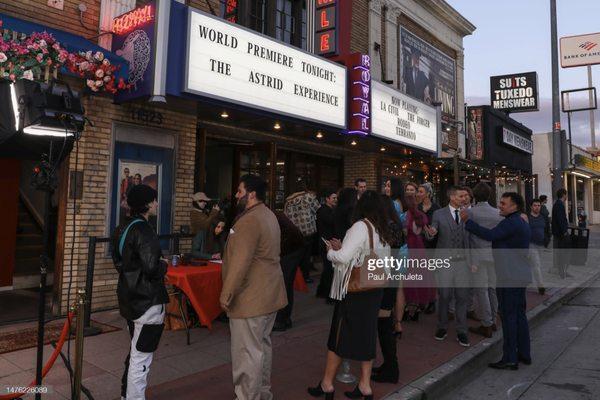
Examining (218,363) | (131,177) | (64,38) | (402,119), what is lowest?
(218,363)

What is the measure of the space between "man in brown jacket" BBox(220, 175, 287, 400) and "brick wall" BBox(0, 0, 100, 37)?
475cm

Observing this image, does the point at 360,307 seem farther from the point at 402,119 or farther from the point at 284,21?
the point at 284,21

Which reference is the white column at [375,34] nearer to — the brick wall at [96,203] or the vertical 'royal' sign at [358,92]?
the vertical 'royal' sign at [358,92]

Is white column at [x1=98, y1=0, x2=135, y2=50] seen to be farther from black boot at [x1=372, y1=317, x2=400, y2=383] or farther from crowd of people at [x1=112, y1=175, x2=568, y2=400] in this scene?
black boot at [x1=372, y1=317, x2=400, y2=383]

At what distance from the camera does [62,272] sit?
604 centimetres

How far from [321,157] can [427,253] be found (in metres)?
6.43

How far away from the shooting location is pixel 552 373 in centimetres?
475

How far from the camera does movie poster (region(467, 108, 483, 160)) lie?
17.0 m

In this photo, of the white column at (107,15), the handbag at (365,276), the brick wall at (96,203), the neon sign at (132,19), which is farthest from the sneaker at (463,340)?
the white column at (107,15)

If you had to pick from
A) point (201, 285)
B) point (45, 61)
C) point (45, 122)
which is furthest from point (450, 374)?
point (45, 61)

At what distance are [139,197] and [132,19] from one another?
4.05 meters

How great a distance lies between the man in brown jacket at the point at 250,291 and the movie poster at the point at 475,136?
606 inches

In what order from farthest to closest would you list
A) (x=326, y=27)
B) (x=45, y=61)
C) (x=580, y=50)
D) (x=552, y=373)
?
(x=580, y=50) < (x=326, y=27) < (x=45, y=61) < (x=552, y=373)

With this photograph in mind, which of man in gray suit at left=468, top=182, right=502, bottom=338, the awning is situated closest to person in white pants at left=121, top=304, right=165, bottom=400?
the awning
